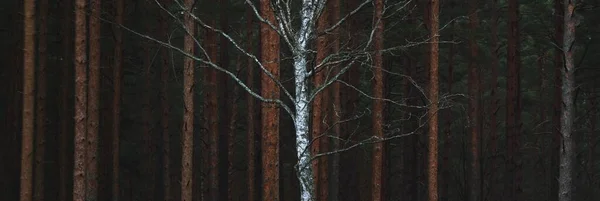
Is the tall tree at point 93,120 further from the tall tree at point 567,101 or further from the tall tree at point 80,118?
the tall tree at point 567,101

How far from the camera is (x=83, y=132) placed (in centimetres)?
1505

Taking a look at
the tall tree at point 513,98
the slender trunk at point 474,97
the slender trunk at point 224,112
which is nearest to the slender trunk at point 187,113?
the slender trunk at point 224,112

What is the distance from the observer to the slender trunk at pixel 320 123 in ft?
56.3

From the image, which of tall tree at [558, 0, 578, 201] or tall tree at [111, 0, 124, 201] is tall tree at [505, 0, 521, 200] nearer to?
tall tree at [558, 0, 578, 201]

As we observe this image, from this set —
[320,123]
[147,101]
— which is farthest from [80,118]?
[147,101]

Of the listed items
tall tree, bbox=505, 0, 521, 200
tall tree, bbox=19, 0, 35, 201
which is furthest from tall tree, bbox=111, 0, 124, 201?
tall tree, bbox=505, 0, 521, 200

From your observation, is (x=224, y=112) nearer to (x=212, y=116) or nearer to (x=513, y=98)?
(x=212, y=116)

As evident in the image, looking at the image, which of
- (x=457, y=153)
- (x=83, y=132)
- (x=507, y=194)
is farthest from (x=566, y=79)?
(x=457, y=153)

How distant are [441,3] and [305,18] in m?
17.7

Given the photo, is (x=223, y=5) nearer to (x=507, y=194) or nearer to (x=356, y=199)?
(x=356, y=199)

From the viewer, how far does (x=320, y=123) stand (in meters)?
18.7

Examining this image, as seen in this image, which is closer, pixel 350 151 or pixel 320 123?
pixel 320 123

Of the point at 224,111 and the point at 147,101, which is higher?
the point at 224,111

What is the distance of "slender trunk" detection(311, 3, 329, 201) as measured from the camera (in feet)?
56.3
